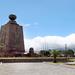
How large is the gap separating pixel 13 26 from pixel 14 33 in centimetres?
371

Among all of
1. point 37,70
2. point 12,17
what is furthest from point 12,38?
point 37,70

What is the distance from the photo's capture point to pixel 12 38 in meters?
123

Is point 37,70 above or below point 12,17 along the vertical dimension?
below

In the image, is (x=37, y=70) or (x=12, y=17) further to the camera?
(x=12, y=17)

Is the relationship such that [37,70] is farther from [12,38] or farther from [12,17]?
[12,17]

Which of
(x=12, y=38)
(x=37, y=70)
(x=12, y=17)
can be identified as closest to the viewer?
(x=37, y=70)

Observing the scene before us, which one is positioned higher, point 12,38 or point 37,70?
point 12,38

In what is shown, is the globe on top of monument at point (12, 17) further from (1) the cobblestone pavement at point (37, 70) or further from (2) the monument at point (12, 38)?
(1) the cobblestone pavement at point (37, 70)

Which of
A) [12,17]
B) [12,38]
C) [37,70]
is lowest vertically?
[37,70]

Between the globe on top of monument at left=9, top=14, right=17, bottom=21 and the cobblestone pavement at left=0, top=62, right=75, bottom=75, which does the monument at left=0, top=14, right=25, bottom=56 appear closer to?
the globe on top of monument at left=9, top=14, right=17, bottom=21

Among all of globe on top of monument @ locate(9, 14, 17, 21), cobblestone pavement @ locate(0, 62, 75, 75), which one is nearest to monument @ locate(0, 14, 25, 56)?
globe on top of monument @ locate(9, 14, 17, 21)

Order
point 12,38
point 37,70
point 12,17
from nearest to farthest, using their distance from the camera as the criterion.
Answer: point 37,70, point 12,38, point 12,17

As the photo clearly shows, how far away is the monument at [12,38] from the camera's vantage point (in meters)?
121

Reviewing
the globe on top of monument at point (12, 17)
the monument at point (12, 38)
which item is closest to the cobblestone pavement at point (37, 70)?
the monument at point (12, 38)
